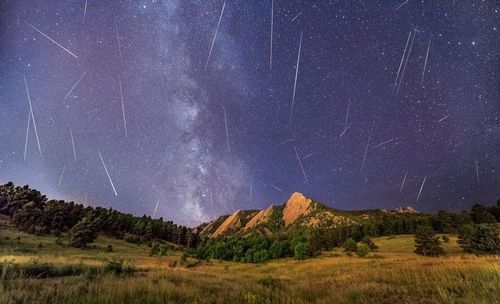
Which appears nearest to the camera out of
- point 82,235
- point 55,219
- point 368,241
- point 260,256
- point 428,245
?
point 82,235

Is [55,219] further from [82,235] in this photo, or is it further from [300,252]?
[300,252]

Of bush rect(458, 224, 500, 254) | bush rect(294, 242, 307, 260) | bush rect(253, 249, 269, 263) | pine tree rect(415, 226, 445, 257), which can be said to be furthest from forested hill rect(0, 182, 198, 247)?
bush rect(458, 224, 500, 254)

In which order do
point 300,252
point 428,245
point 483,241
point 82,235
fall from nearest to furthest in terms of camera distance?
point 82,235 → point 483,241 → point 428,245 → point 300,252

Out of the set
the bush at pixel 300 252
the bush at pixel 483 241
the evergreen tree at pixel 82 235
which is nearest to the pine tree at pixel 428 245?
the bush at pixel 483 241

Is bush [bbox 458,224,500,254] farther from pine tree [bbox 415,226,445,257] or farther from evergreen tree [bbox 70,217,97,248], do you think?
evergreen tree [bbox 70,217,97,248]

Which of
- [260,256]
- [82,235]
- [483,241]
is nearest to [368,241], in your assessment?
[483,241]

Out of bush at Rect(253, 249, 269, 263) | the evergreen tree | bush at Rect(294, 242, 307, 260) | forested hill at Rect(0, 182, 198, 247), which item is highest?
forested hill at Rect(0, 182, 198, 247)

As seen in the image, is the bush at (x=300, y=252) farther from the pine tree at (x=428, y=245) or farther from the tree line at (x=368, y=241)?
the pine tree at (x=428, y=245)

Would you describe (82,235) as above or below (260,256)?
above

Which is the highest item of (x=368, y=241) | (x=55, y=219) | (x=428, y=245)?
(x=55, y=219)

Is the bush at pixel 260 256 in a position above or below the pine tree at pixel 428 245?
below

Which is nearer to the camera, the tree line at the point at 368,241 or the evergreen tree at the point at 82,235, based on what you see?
the evergreen tree at the point at 82,235

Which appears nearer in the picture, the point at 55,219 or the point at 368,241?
the point at 55,219

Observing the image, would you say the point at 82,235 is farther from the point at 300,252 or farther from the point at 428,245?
the point at 428,245
